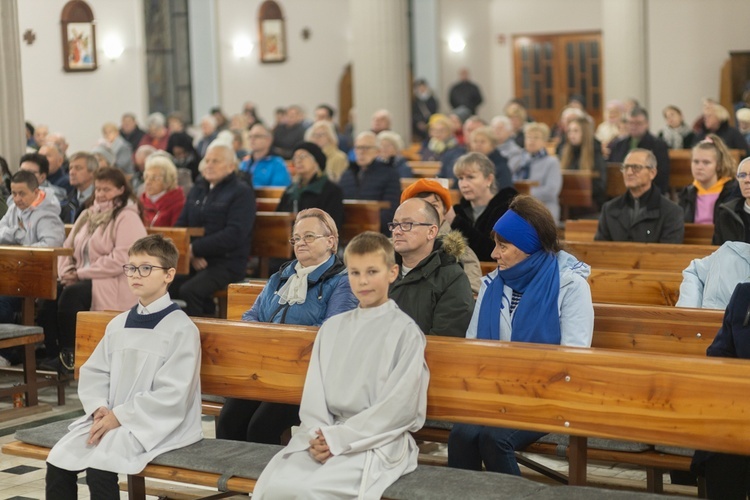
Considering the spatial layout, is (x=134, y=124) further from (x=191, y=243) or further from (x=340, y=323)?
(x=340, y=323)

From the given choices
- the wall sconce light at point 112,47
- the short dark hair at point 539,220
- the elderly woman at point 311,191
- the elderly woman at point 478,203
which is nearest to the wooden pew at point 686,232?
the elderly woman at point 478,203

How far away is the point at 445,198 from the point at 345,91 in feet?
57.5

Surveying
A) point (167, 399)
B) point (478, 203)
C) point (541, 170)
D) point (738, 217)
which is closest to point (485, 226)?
point (478, 203)

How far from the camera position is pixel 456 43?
23766 millimetres

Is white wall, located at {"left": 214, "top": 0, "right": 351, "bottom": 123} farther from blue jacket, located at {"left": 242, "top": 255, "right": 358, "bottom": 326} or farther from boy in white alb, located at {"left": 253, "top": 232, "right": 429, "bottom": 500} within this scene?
boy in white alb, located at {"left": 253, "top": 232, "right": 429, "bottom": 500}

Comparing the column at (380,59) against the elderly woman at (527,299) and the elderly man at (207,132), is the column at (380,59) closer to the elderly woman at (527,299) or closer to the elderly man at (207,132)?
the elderly man at (207,132)

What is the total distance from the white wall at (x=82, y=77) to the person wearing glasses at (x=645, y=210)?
1265 centimetres

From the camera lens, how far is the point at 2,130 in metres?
8.58

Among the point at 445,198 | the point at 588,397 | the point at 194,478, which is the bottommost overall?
the point at 194,478

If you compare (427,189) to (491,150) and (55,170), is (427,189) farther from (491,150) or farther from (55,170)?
(55,170)

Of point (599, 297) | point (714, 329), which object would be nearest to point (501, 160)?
point (599, 297)

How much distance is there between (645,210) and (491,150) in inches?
117

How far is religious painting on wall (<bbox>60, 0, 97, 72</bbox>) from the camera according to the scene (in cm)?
1873

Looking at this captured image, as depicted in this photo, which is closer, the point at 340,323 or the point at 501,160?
the point at 340,323
